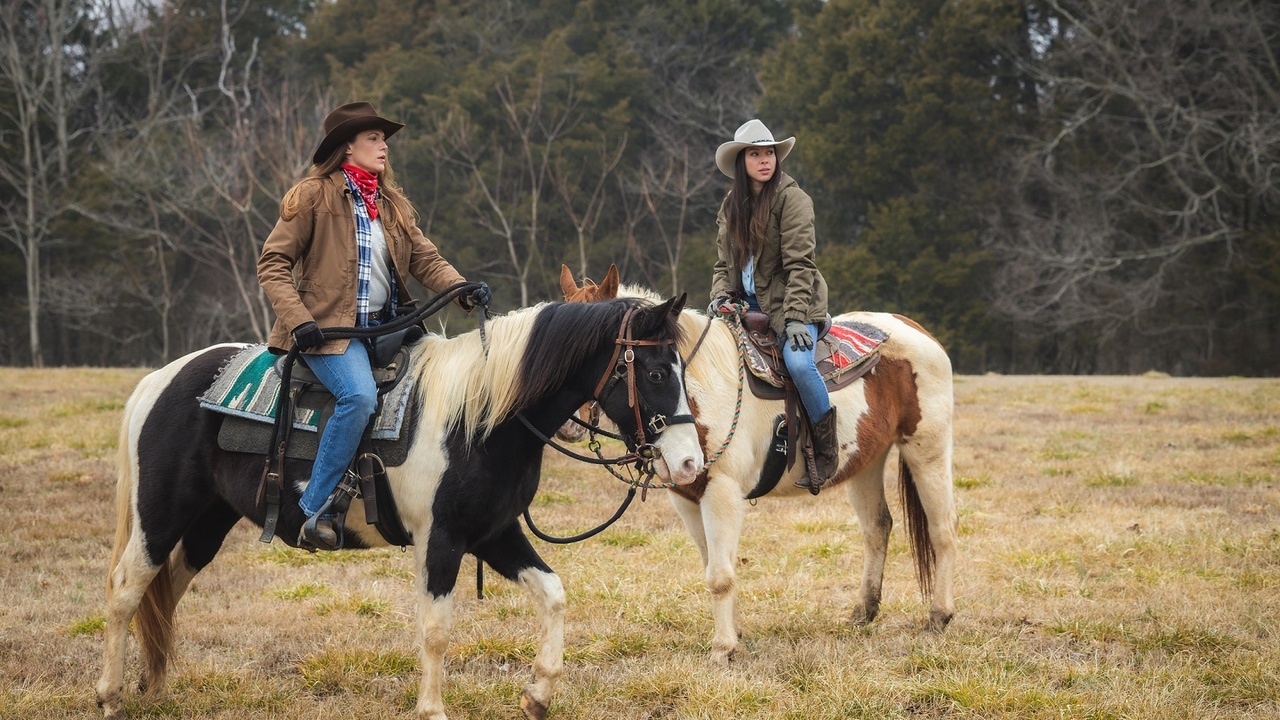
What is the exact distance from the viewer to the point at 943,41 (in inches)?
1095

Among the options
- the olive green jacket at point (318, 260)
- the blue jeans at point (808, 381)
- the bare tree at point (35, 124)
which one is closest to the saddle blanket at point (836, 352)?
the blue jeans at point (808, 381)

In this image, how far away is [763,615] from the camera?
5859mm

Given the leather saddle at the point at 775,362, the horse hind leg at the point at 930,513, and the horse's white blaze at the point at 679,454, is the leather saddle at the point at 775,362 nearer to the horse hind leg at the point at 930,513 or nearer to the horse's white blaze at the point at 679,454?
the horse hind leg at the point at 930,513

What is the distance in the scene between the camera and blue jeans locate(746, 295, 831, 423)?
17.4 ft

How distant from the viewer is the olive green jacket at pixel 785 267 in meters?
5.45

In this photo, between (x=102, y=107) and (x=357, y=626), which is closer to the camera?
(x=357, y=626)

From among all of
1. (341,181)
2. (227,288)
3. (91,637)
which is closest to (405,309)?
(341,181)

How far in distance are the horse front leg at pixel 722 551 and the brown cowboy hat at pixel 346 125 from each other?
228cm

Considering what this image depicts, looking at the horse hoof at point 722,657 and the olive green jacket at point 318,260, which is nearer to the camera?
the olive green jacket at point 318,260

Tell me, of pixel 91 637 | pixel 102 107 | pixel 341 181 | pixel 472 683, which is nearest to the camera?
pixel 341 181

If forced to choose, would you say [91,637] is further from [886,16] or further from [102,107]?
[102,107]

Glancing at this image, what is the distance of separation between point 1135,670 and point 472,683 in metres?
3.07

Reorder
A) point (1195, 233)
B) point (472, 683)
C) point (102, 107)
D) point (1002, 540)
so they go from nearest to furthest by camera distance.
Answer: point (472, 683) → point (1002, 540) → point (1195, 233) → point (102, 107)

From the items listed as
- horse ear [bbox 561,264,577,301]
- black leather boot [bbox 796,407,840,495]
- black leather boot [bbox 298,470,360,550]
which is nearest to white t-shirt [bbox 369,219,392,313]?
black leather boot [bbox 298,470,360,550]
